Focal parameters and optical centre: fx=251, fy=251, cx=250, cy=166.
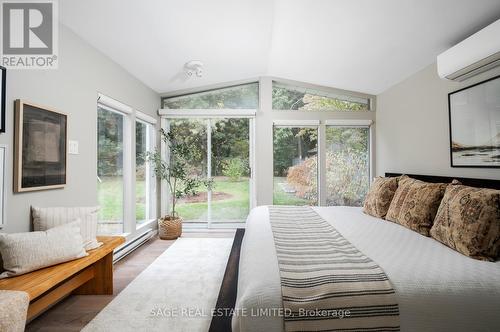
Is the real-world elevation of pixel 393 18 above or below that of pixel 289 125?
above

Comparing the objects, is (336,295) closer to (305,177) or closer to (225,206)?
(305,177)

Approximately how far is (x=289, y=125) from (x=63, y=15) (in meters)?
3.23

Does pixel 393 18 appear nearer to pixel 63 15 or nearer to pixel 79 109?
pixel 63 15

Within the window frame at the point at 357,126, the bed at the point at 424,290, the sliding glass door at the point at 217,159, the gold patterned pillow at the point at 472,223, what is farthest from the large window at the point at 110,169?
the gold patterned pillow at the point at 472,223

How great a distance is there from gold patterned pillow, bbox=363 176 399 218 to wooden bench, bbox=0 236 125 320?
2561 mm

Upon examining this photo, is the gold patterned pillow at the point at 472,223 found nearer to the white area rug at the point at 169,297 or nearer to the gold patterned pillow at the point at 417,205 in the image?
the gold patterned pillow at the point at 417,205

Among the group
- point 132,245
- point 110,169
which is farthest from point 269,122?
point 132,245

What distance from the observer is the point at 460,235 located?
1566mm

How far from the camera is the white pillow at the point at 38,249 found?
1.54 meters

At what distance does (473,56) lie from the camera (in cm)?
202

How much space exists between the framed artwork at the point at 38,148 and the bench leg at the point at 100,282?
76 cm

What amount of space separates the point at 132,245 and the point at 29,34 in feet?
8.04

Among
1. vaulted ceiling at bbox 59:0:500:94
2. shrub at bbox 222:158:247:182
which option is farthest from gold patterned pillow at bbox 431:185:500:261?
shrub at bbox 222:158:247:182

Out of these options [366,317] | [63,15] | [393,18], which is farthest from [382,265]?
[63,15]
